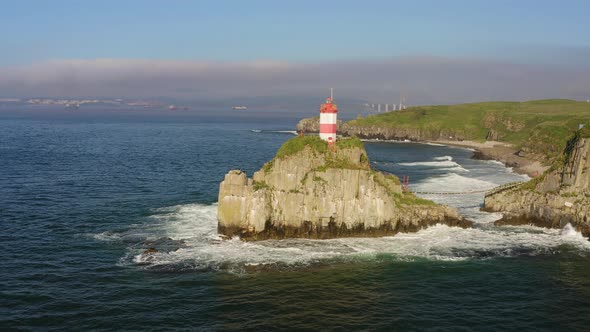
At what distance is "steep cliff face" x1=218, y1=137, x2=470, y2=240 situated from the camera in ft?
195

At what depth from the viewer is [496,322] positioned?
3934 centimetres

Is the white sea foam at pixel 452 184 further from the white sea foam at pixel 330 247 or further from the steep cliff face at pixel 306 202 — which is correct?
the steep cliff face at pixel 306 202

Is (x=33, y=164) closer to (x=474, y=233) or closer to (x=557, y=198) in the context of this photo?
(x=474, y=233)

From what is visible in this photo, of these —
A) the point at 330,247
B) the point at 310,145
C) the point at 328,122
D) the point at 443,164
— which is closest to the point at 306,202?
the point at 330,247

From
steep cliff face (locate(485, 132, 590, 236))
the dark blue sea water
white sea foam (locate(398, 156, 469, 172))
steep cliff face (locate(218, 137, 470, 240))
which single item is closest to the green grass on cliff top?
steep cliff face (locate(218, 137, 470, 240))

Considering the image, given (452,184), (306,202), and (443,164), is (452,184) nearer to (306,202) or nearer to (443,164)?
(443,164)

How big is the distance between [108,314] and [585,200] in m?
57.0

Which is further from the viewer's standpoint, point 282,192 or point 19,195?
point 19,195

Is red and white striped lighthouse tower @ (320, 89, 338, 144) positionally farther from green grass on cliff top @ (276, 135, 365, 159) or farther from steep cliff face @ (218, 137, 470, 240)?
steep cliff face @ (218, 137, 470, 240)

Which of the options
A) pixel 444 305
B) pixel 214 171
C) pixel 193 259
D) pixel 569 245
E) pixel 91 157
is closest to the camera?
pixel 444 305

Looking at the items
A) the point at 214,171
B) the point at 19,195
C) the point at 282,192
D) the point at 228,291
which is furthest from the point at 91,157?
the point at 228,291

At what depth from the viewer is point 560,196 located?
218ft

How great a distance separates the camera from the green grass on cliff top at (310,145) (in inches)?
2445

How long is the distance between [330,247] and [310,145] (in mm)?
13467
